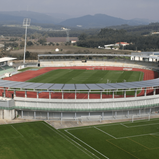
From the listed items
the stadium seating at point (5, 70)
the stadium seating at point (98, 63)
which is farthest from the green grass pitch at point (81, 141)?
the stadium seating at point (98, 63)

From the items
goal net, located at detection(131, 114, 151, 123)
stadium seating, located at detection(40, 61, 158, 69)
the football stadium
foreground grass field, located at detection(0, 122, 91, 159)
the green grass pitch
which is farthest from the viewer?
stadium seating, located at detection(40, 61, 158, 69)

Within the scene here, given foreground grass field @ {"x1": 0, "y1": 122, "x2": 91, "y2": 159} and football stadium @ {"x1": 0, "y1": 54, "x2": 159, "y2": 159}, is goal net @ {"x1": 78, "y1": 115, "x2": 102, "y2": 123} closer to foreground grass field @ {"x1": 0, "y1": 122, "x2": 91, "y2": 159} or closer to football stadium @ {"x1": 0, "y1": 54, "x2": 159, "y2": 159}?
football stadium @ {"x1": 0, "y1": 54, "x2": 159, "y2": 159}

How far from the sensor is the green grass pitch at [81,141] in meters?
28.9

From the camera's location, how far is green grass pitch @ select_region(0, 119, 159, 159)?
2891 cm

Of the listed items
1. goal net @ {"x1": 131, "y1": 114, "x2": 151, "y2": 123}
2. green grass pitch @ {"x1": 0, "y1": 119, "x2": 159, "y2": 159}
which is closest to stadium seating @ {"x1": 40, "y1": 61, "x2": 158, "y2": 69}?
goal net @ {"x1": 131, "y1": 114, "x2": 151, "y2": 123}

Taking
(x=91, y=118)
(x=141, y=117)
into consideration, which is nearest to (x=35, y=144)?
(x=91, y=118)

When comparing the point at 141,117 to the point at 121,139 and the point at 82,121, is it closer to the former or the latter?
the point at 82,121

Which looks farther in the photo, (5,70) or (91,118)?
(5,70)

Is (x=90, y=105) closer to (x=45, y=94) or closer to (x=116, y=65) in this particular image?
(x=45, y=94)

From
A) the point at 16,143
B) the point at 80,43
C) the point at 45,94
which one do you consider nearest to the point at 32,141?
the point at 16,143

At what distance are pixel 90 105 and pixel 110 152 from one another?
11727mm

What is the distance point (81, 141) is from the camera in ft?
106

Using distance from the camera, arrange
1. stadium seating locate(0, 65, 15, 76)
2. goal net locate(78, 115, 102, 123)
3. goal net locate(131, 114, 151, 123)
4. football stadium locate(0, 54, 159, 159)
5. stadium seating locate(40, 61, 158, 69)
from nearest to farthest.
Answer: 1. football stadium locate(0, 54, 159, 159)
2. goal net locate(78, 115, 102, 123)
3. goal net locate(131, 114, 151, 123)
4. stadium seating locate(0, 65, 15, 76)
5. stadium seating locate(40, 61, 158, 69)

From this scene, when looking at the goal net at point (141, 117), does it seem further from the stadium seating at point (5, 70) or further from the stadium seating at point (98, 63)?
the stadium seating at point (98, 63)
